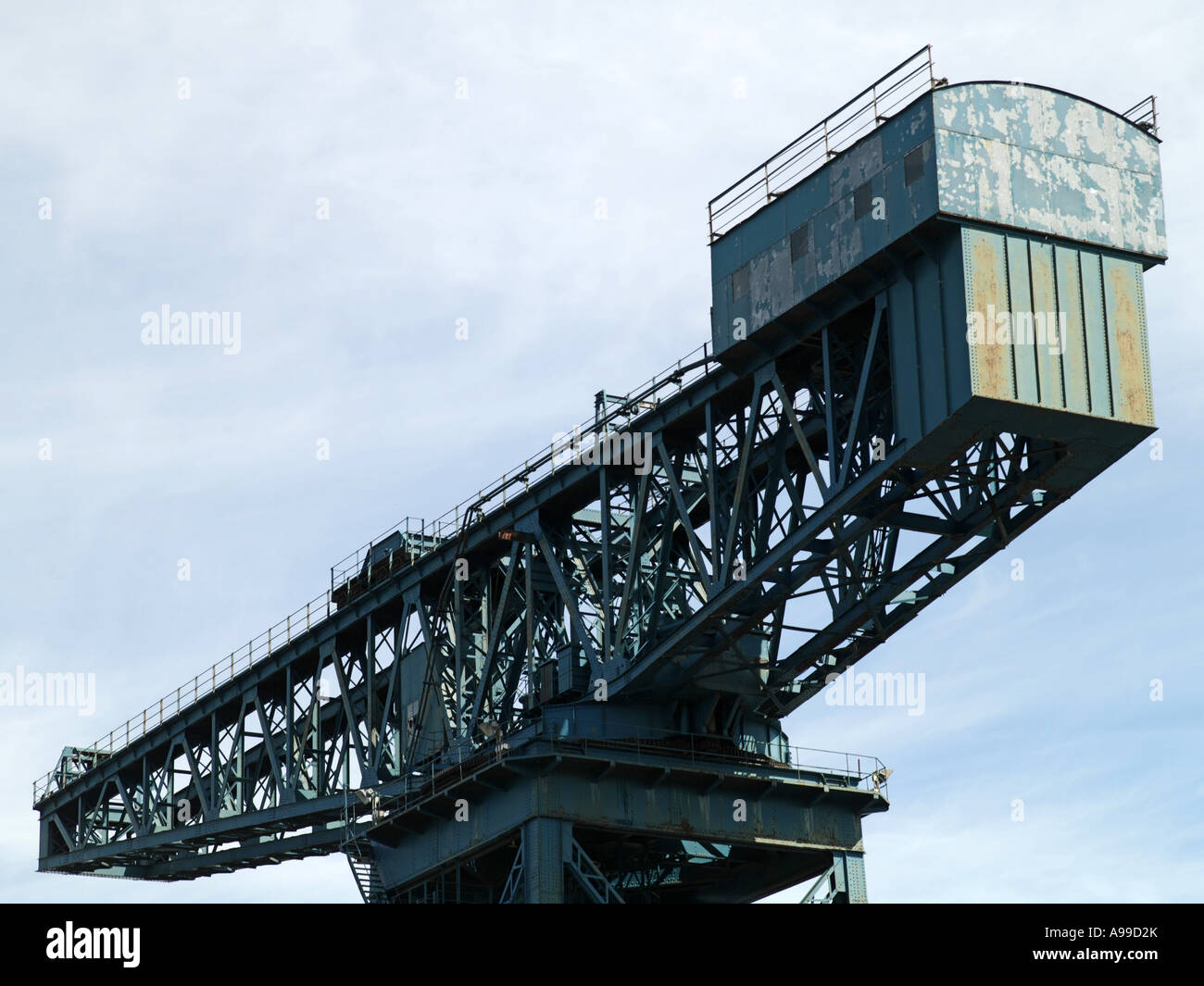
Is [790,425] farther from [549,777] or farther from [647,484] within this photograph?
[549,777]

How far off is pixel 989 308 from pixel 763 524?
786 centimetres

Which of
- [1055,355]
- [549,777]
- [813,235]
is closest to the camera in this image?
[1055,355]

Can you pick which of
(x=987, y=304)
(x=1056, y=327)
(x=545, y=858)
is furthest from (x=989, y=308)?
(x=545, y=858)

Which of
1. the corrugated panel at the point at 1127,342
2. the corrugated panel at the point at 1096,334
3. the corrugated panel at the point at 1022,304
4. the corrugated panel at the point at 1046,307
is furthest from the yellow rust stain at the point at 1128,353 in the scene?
the corrugated panel at the point at 1022,304

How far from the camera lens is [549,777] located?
45594 mm

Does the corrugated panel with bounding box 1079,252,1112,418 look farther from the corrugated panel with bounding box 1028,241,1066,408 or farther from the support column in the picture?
the support column

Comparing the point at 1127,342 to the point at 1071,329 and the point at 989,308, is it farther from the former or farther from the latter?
the point at 989,308

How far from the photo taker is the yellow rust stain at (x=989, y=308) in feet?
127

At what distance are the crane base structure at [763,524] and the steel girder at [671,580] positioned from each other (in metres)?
0.09

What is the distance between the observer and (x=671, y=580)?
49969mm

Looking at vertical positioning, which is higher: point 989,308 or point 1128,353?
point 989,308
